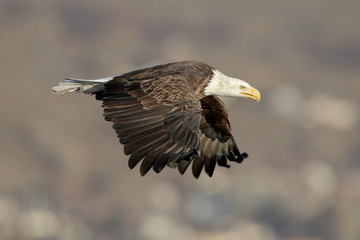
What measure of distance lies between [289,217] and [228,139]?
68.8 feet

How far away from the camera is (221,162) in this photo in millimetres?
13109

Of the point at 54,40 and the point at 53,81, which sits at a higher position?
the point at 54,40

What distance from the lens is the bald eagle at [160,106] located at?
33.0 ft

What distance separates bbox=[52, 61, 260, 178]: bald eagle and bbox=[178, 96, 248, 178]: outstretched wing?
0.54 metres

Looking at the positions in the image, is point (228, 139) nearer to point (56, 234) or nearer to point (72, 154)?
point (56, 234)

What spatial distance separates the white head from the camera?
12.0 metres

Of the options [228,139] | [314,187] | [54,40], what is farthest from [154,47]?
[228,139]

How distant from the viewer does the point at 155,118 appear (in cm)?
1039

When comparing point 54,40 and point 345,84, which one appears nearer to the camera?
point 345,84

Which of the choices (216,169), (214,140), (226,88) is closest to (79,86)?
(226,88)

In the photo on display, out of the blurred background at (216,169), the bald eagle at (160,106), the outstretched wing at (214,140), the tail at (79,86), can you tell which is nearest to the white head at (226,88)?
the bald eagle at (160,106)

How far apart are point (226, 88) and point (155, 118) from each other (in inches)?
85.9

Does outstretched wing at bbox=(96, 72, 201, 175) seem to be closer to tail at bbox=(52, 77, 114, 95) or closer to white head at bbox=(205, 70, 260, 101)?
tail at bbox=(52, 77, 114, 95)

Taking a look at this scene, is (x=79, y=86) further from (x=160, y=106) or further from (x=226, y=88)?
(x=226, y=88)
